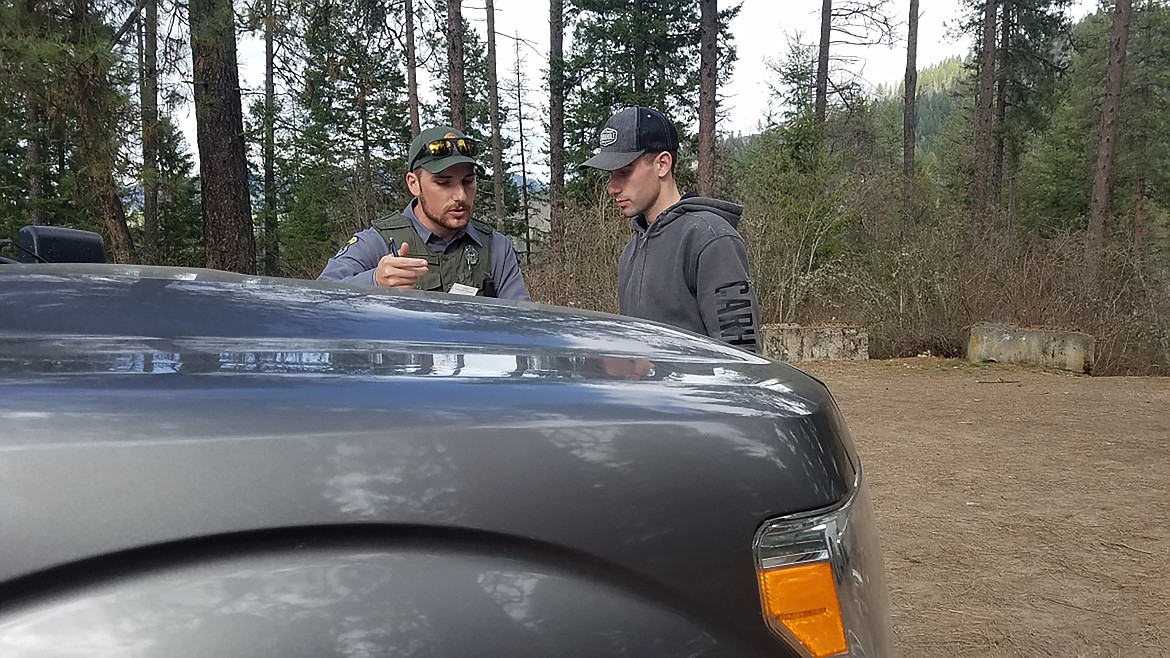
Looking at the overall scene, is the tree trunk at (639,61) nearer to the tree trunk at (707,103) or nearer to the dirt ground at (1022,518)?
the tree trunk at (707,103)

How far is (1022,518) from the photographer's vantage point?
15.4 ft

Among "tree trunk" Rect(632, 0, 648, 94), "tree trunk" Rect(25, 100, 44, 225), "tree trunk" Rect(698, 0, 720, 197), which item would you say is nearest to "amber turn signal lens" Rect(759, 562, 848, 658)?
"tree trunk" Rect(698, 0, 720, 197)

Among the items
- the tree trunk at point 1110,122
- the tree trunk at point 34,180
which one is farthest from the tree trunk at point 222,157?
the tree trunk at point 34,180

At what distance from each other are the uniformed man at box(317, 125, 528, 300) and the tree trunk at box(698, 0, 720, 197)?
13.9 meters

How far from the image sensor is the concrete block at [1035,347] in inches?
→ 450

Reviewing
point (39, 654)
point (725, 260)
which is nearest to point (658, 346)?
point (39, 654)

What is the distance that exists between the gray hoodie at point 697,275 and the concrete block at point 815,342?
8718 millimetres

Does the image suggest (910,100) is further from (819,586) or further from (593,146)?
(819,586)

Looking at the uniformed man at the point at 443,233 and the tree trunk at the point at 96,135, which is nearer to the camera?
the uniformed man at the point at 443,233

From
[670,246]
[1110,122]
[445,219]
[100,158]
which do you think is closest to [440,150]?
[445,219]

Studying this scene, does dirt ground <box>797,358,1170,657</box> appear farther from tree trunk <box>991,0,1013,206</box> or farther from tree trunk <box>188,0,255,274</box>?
tree trunk <box>991,0,1013,206</box>

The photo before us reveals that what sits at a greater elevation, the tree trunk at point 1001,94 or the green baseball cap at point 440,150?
the tree trunk at point 1001,94

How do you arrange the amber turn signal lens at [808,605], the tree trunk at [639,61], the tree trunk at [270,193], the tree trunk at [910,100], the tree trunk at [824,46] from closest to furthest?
the amber turn signal lens at [808,605]
the tree trunk at [910,100]
the tree trunk at [824,46]
the tree trunk at [639,61]
the tree trunk at [270,193]

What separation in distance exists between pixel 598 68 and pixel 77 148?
2147 centimetres
